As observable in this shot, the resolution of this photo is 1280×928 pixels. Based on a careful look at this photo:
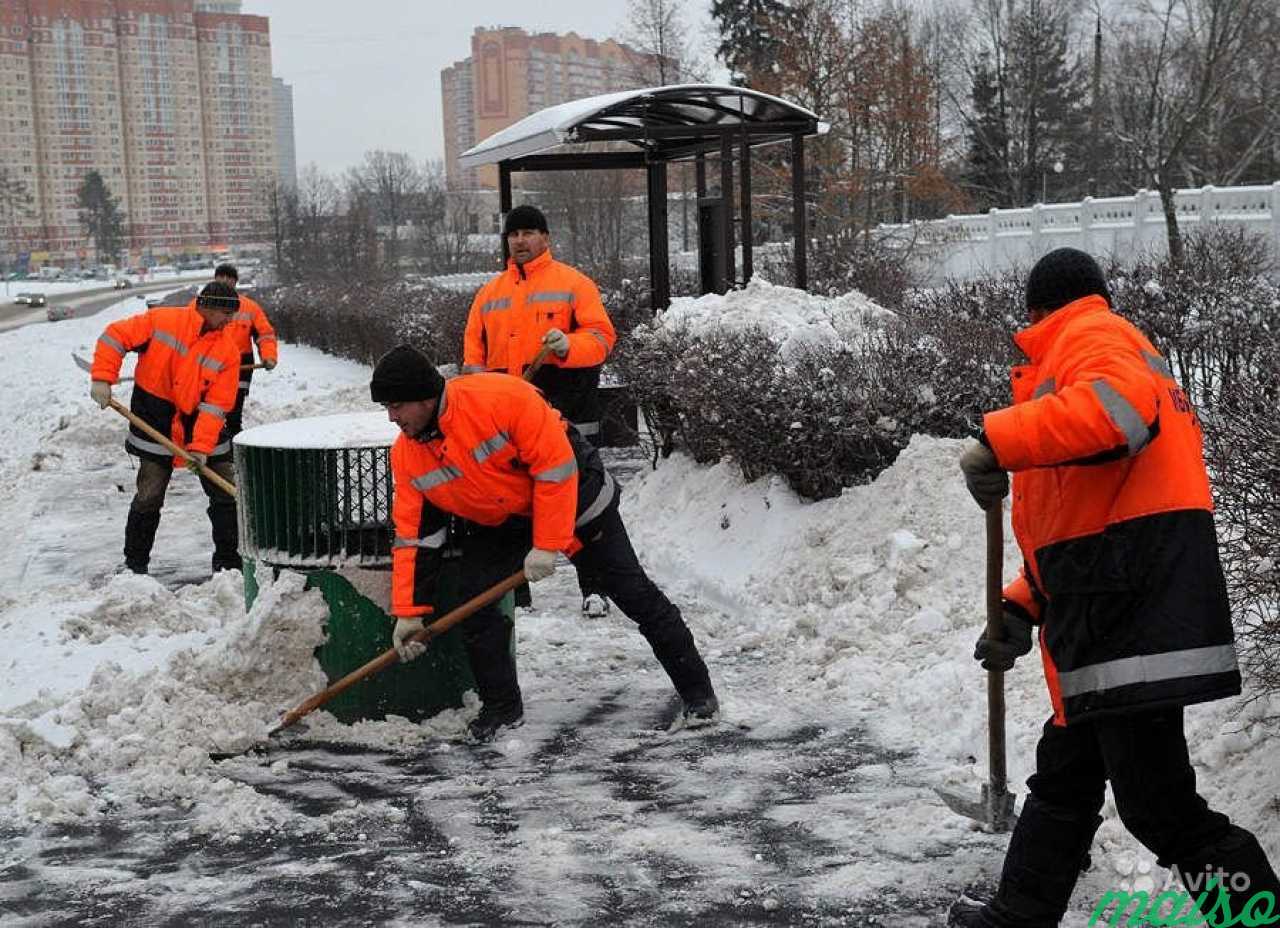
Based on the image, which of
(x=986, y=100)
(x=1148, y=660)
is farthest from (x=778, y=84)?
(x=986, y=100)

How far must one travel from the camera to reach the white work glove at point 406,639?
16.9ft

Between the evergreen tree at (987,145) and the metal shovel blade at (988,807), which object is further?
the evergreen tree at (987,145)

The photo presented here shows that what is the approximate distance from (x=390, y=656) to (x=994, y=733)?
7.42ft

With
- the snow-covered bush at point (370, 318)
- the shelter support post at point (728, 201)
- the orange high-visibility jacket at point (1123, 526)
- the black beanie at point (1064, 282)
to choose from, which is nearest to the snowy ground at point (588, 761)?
the orange high-visibility jacket at point (1123, 526)

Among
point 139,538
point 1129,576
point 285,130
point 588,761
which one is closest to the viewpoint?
point 1129,576

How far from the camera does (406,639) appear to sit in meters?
5.18

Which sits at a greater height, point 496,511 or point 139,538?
point 496,511

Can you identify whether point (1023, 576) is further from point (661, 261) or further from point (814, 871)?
point (661, 261)

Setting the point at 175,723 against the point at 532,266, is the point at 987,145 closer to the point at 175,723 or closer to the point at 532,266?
the point at 532,266

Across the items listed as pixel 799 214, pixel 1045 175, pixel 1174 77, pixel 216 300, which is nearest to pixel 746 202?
pixel 799 214

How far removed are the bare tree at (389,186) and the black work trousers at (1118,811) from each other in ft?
166

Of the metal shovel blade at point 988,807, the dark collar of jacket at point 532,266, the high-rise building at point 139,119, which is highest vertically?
the high-rise building at point 139,119

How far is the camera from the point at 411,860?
4289 millimetres

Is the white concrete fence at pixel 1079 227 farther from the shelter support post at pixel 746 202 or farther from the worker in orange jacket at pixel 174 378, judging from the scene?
the worker in orange jacket at pixel 174 378
